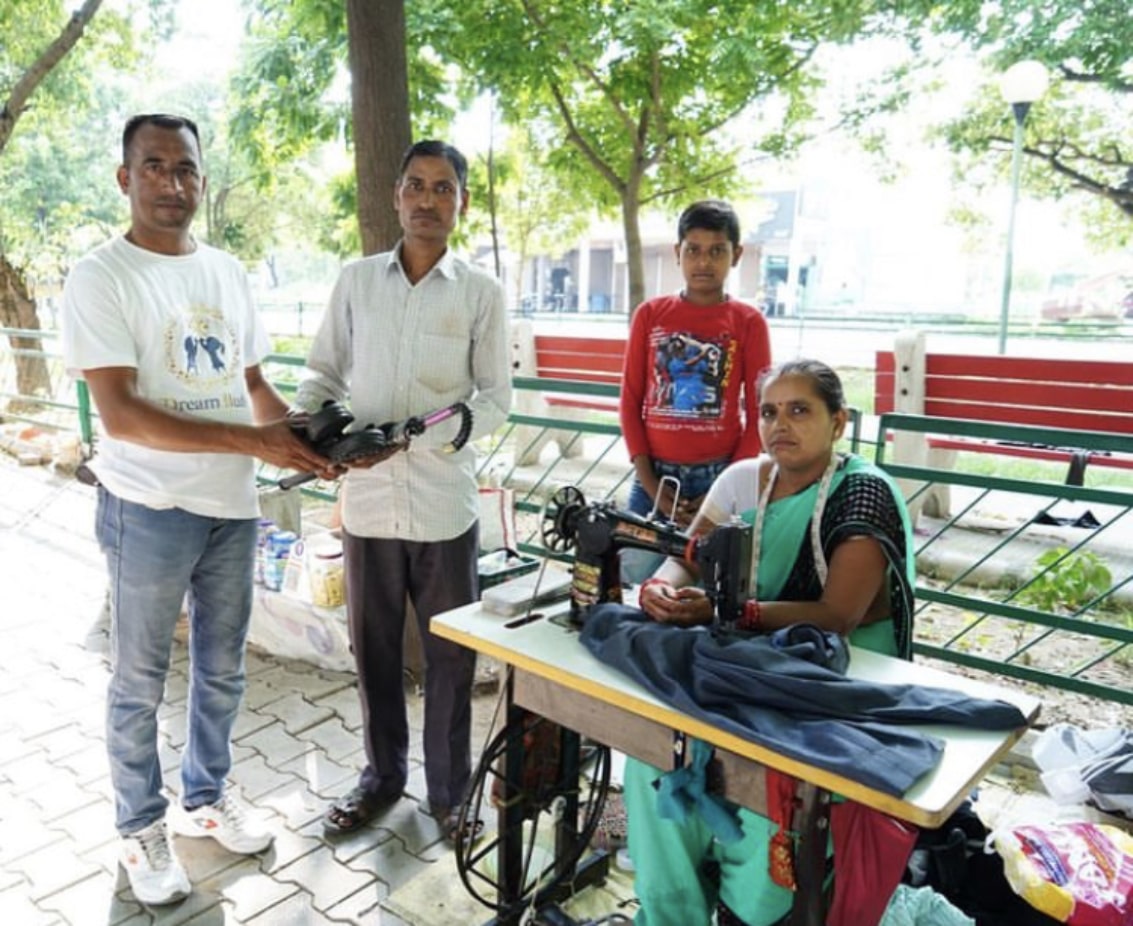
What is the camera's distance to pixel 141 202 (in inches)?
84.8

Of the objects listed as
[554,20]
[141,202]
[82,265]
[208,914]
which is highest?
[554,20]

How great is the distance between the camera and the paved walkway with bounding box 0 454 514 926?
7.66ft

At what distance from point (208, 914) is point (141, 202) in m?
A: 1.89

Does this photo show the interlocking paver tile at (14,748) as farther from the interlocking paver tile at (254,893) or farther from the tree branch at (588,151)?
the tree branch at (588,151)

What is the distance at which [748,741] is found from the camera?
1.45 meters

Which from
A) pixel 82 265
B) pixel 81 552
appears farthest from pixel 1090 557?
pixel 81 552

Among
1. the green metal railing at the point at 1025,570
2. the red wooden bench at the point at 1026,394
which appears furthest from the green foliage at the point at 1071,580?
the red wooden bench at the point at 1026,394

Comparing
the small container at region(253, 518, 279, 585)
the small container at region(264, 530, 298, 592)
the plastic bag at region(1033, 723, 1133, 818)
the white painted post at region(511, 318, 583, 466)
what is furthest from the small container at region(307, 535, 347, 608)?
the plastic bag at region(1033, 723, 1133, 818)

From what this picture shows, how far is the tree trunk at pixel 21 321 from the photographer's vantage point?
29.0ft

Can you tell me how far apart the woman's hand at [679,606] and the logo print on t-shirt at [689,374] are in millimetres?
955

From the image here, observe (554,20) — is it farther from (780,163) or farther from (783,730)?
(783,730)

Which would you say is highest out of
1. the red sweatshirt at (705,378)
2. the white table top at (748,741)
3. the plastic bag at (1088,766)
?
the red sweatshirt at (705,378)

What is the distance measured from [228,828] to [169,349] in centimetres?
143

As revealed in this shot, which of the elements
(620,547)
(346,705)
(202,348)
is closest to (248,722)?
(346,705)
